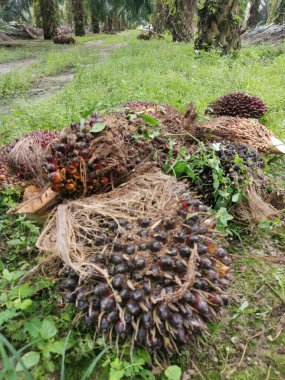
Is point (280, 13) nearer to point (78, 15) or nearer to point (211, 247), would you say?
point (78, 15)

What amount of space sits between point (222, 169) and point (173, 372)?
4.17 ft

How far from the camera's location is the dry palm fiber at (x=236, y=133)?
2.66 m

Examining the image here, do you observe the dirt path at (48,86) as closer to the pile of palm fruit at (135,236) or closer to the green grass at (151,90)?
the green grass at (151,90)

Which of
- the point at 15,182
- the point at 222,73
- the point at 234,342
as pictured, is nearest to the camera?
the point at 234,342

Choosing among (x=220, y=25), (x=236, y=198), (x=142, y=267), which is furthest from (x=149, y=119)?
(x=220, y=25)

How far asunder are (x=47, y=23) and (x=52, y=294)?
67.8ft

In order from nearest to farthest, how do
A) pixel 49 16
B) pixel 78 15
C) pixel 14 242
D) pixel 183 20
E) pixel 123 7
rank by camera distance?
pixel 14 242 < pixel 183 20 < pixel 49 16 < pixel 123 7 < pixel 78 15

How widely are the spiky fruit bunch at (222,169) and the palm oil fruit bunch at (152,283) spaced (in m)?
0.69

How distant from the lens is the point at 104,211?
1.59 m

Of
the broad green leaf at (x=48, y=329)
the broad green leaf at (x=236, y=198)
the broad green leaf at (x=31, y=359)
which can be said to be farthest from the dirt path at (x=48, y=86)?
the broad green leaf at (x=31, y=359)

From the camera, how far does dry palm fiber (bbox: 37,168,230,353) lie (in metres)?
1.23

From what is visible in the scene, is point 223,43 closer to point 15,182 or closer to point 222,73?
point 222,73

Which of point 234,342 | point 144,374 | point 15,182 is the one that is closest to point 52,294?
point 144,374

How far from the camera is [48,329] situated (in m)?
1.37
